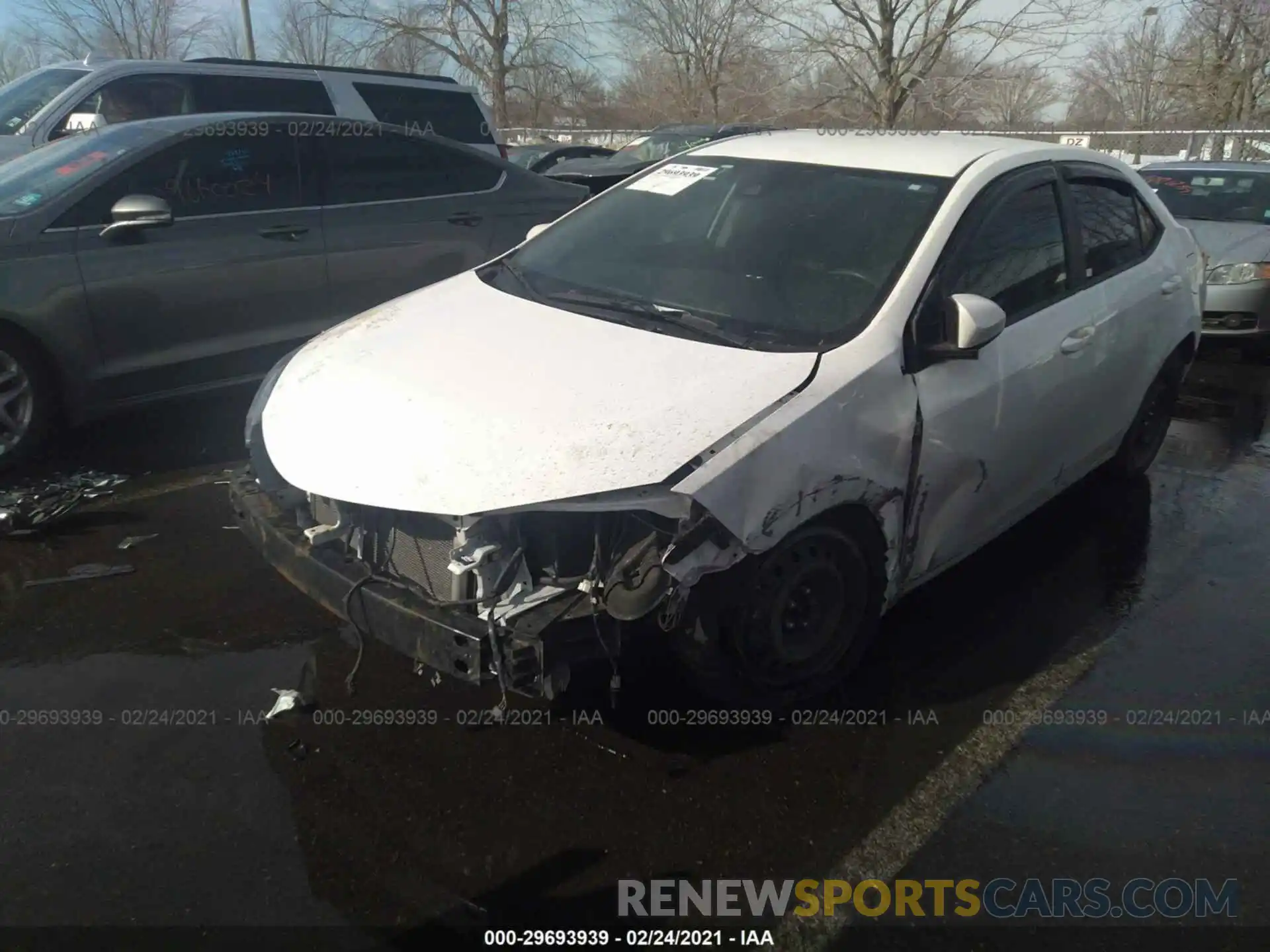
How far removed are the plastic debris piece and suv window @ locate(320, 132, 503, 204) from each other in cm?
348

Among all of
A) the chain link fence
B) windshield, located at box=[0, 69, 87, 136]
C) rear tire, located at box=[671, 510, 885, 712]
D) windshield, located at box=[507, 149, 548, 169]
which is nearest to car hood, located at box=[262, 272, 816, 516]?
rear tire, located at box=[671, 510, 885, 712]

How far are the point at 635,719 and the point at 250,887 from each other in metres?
1.19

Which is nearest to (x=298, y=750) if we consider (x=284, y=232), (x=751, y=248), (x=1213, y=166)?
(x=751, y=248)

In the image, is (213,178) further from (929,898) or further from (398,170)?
(929,898)

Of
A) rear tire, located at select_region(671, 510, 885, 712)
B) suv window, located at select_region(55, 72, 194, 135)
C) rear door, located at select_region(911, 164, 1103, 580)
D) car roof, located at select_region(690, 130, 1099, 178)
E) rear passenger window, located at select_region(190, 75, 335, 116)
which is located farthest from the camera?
rear passenger window, located at select_region(190, 75, 335, 116)

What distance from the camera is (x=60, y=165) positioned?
16.6ft

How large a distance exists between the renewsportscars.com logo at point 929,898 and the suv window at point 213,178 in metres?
4.20

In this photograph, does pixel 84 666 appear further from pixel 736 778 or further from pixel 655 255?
pixel 655 255

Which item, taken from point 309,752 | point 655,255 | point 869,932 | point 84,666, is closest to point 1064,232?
point 655,255

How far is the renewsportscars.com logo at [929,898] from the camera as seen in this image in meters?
2.48

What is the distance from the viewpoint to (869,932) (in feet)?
7.93

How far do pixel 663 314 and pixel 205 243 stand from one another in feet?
9.94

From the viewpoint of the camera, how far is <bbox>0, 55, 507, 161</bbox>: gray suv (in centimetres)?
777

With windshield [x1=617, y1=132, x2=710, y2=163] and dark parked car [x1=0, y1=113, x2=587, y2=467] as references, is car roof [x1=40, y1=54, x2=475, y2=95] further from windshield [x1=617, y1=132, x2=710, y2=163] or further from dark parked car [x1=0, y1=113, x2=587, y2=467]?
windshield [x1=617, y1=132, x2=710, y2=163]
